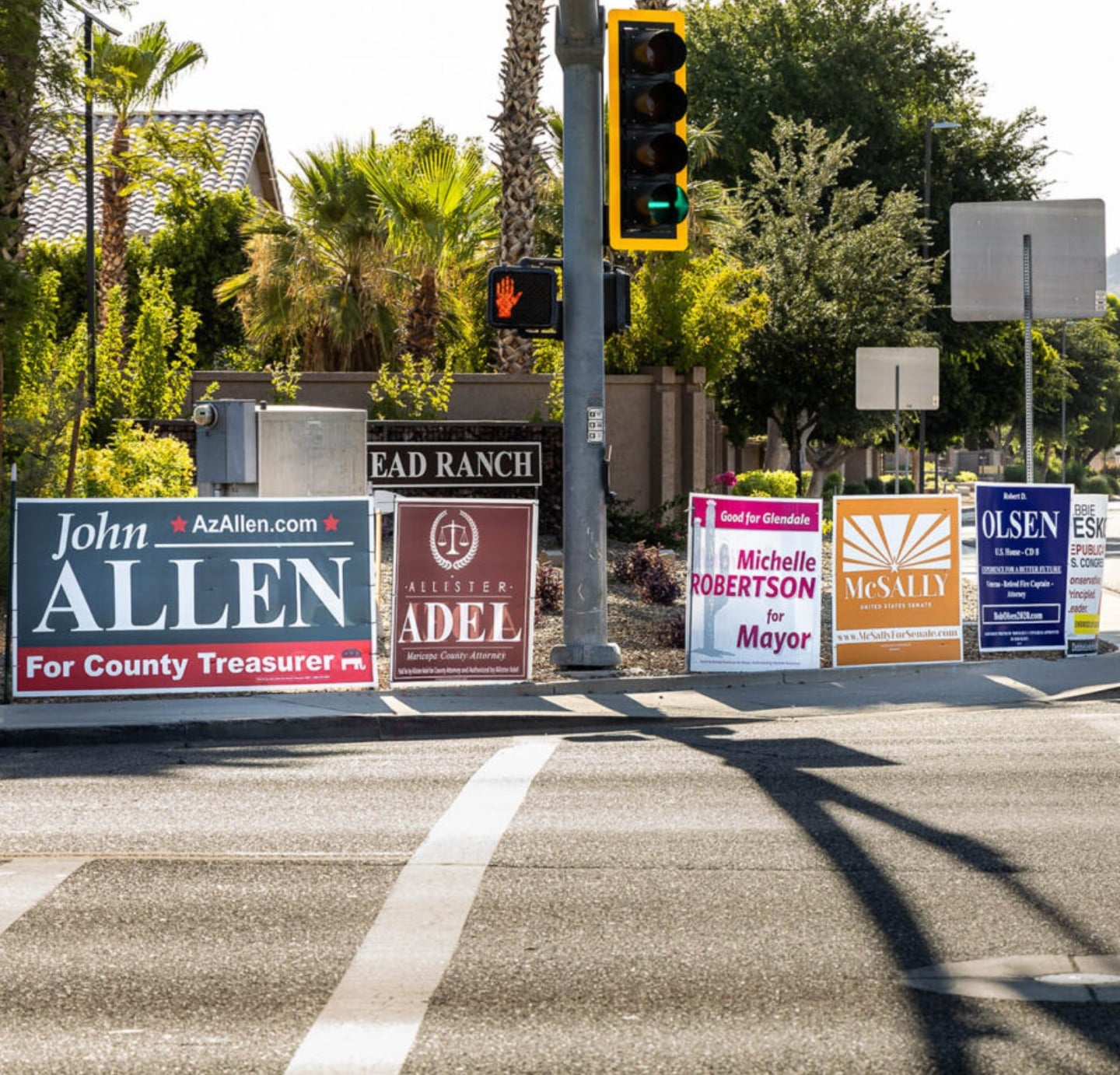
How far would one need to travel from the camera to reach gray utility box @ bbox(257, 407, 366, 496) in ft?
48.9

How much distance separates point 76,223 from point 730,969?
4103 cm

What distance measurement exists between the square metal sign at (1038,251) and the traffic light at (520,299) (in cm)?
622

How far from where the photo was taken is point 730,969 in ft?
18.9

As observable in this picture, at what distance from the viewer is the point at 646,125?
12156 mm

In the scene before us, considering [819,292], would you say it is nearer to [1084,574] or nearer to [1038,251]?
[1038,251]

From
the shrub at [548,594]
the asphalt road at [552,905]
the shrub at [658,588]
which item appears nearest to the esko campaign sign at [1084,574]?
the shrub at [658,588]

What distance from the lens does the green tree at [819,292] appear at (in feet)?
113

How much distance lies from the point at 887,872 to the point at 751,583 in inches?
253

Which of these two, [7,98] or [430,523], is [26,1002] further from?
[7,98]

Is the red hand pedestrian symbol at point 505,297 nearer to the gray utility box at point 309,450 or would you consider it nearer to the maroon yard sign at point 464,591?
the maroon yard sign at point 464,591

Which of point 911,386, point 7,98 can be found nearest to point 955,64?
point 911,386

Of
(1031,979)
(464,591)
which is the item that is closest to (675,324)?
(464,591)

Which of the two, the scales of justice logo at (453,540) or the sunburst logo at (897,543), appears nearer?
the scales of justice logo at (453,540)

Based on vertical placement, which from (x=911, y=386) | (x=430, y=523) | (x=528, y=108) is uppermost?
(x=528, y=108)
